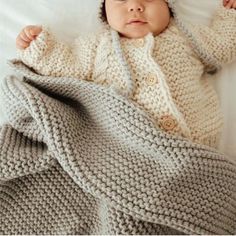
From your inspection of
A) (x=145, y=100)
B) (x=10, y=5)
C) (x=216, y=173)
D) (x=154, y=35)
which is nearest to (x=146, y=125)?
(x=145, y=100)

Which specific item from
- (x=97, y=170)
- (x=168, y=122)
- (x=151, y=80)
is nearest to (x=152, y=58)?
(x=151, y=80)

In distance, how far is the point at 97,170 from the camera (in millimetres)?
1074

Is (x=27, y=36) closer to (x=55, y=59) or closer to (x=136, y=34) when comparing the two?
(x=55, y=59)

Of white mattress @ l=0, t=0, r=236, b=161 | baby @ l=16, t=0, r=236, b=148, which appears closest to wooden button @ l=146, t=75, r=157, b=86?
baby @ l=16, t=0, r=236, b=148

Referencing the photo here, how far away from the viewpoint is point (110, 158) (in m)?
1.10

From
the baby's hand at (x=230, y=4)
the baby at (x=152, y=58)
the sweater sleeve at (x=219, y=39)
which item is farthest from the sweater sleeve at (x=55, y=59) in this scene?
the baby's hand at (x=230, y=4)

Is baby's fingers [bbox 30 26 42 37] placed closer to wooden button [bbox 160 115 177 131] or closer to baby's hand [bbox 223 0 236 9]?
wooden button [bbox 160 115 177 131]

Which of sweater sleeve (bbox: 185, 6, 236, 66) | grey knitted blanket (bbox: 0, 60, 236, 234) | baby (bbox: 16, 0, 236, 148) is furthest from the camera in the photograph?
sweater sleeve (bbox: 185, 6, 236, 66)

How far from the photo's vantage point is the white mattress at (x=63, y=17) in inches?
51.6

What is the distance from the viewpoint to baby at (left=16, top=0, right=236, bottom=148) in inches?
45.1

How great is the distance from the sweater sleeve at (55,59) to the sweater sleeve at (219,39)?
0.93 ft

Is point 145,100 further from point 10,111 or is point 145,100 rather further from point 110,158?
point 10,111

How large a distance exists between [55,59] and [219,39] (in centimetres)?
44

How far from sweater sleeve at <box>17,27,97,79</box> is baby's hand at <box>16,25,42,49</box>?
2cm
